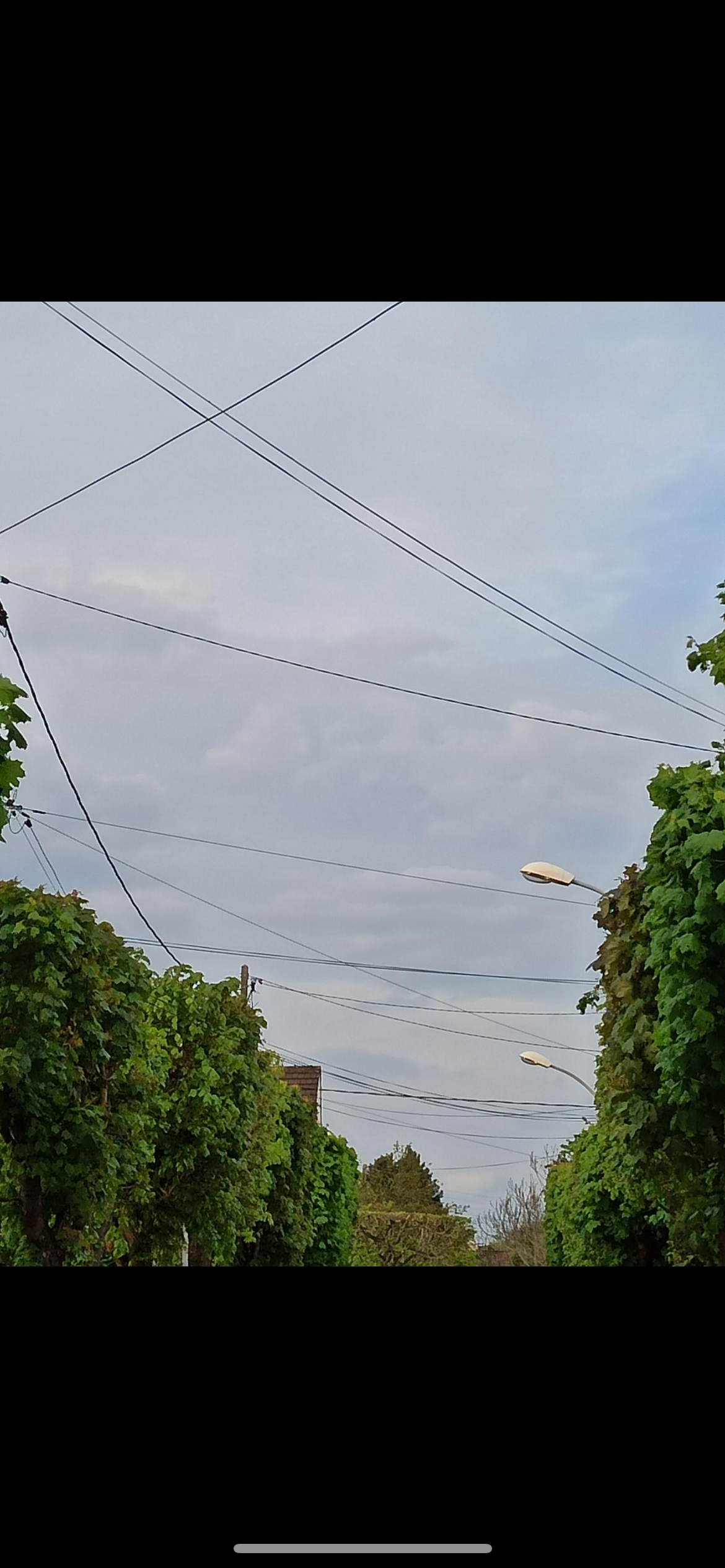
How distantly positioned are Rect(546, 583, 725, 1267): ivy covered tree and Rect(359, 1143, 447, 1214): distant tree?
22853 mm

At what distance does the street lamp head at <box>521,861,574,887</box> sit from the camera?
737 centimetres

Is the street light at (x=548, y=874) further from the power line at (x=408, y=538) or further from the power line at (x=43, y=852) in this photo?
the power line at (x=43, y=852)

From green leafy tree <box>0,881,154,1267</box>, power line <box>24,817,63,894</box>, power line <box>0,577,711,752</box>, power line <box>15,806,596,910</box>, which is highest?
power line <box>15,806,596,910</box>

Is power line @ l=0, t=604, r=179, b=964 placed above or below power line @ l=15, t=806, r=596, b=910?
below

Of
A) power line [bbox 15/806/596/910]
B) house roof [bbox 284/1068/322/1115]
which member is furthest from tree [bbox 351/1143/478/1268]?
power line [bbox 15/806/596/910]

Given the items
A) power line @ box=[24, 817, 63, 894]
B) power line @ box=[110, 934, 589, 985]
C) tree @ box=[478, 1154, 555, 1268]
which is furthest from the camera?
tree @ box=[478, 1154, 555, 1268]

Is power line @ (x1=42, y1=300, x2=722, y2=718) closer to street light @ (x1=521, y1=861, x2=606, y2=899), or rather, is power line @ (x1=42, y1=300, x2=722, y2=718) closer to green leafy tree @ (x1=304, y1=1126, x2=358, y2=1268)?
street light @ (x1=521, y1=861, x2=606, y2=899)

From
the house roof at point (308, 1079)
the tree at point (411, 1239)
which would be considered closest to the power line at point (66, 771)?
the tree at point (411, 1239)

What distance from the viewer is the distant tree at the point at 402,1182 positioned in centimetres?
2789

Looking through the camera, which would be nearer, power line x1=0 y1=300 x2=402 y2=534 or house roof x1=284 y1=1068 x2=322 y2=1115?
power line x1=0 y1=300 x2=402 y2=534

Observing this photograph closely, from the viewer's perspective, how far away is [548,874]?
7492 mm

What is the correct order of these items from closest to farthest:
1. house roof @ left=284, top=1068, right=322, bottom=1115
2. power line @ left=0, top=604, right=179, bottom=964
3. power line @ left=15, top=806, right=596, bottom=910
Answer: power line @ left=0, top=604, right=179, bottom=964 < power line @ left=15, top=806, right=596, bottom=910 < house roof @ left=284, top=1068, right=322, bottom=1115
